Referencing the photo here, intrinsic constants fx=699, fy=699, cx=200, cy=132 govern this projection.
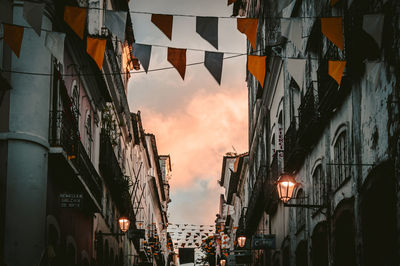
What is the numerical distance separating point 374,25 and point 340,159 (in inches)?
196

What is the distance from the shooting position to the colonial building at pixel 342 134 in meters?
11.1

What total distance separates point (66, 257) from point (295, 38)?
994 cm

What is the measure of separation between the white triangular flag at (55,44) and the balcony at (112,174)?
43.9 ft

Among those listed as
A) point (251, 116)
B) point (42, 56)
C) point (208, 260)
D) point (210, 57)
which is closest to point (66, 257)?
point (42, 56)

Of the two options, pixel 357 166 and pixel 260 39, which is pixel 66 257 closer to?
pixel 357 166

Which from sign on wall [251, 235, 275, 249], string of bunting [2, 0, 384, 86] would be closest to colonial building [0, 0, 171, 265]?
string of bunting [2, 0, 384, 86]

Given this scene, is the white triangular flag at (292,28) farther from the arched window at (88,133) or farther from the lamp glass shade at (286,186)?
the arched window at (88,133)

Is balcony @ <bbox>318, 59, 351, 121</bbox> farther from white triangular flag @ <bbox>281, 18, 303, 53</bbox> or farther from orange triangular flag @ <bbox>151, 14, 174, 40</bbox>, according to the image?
orange triangular flag @ <bbox>151, 14, 174, 40</bbox>

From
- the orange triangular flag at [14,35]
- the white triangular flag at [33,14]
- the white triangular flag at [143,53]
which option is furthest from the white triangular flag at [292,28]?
the orange triangular flag at [14,35]

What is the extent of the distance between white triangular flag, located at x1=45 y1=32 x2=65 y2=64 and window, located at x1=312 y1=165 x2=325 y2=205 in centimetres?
717

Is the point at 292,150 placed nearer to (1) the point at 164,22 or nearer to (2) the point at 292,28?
(2) the point at 292,28

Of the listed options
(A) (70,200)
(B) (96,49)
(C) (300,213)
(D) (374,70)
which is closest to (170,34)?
(B) (96,49)

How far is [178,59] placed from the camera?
12680mm

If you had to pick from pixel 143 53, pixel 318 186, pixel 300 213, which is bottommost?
pixel 300 213
